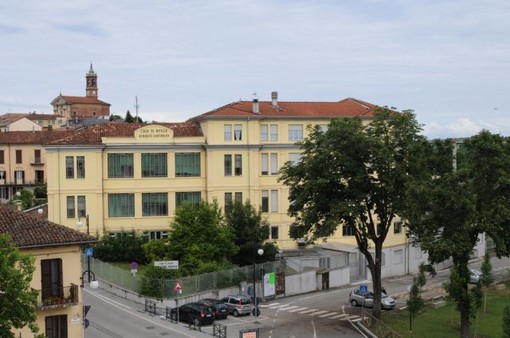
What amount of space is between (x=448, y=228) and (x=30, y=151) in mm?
79295

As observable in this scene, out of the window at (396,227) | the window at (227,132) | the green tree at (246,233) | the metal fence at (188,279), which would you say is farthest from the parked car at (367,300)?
the window at (227,132)

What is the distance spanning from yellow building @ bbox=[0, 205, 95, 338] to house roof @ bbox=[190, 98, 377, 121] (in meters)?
33.2

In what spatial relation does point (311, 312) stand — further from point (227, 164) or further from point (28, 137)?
point (28, 137)

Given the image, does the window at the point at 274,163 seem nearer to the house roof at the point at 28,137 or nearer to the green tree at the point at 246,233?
the green tree at the point at 246,233

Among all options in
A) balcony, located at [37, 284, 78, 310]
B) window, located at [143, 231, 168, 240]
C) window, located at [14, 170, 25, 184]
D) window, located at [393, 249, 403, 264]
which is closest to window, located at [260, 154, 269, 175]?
window, located at [143, 231, 168, 240]

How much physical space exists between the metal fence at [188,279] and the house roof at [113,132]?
1237 cm

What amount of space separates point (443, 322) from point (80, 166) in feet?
108

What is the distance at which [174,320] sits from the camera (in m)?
43.2

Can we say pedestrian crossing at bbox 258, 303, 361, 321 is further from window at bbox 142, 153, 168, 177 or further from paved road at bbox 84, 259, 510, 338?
window at bbox 142, 153, 168, 177

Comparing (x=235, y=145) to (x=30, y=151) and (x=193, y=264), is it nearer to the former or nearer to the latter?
(x=193, y=264)

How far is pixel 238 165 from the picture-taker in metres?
64.6

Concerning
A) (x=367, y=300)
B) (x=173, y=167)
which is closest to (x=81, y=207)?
(x=173, y=167)

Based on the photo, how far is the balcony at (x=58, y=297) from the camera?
30.1m

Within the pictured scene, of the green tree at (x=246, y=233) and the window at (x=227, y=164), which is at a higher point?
the window at (x=227, y=164)
